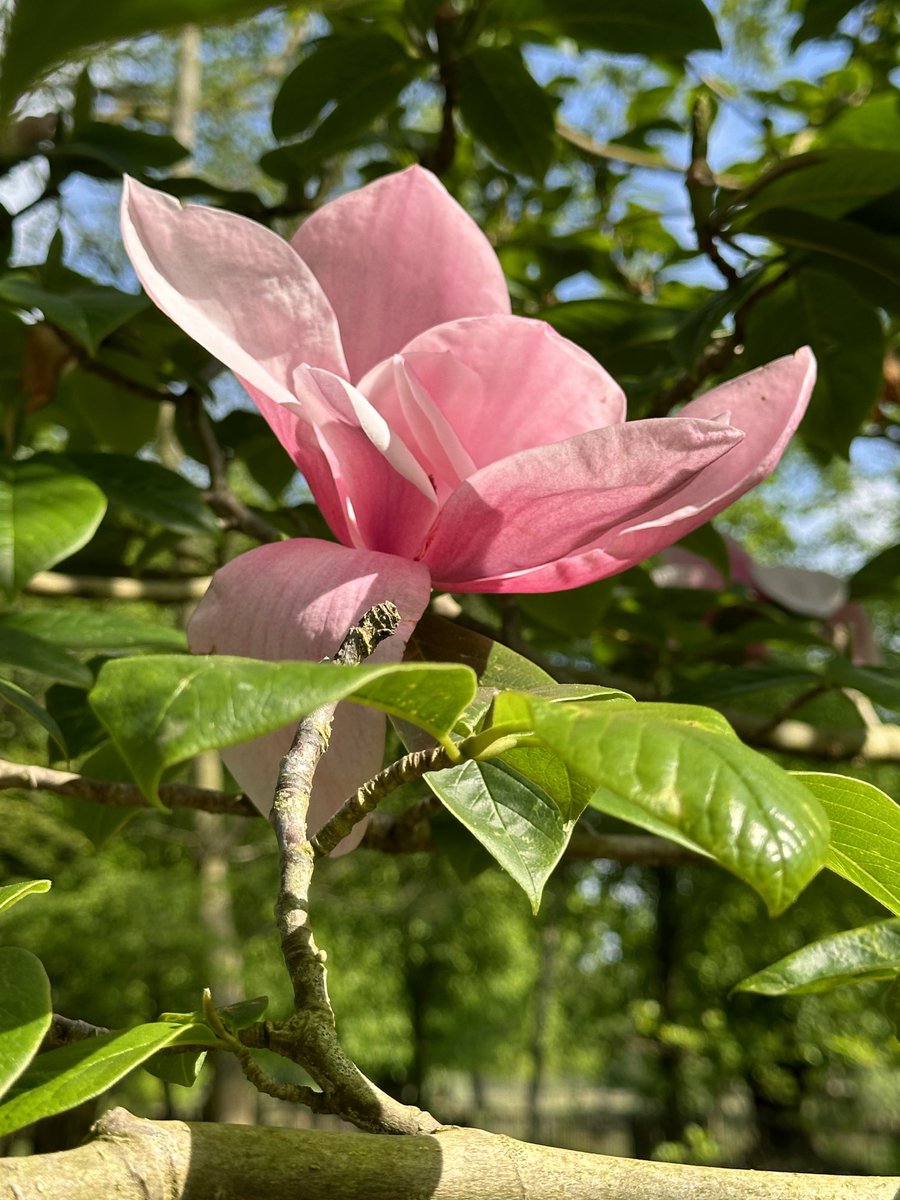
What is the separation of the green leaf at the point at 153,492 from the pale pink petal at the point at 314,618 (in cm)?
36

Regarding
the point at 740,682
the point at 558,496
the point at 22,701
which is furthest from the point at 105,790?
the point at 740,682

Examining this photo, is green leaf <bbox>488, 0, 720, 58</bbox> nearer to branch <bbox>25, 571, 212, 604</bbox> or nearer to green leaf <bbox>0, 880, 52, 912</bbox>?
branch <bbox>25, 571, 212, 604</bbox>

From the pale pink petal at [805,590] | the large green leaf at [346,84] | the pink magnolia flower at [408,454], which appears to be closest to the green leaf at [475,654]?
the pink magnolia flower at [408,454]

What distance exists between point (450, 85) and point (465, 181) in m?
1.00

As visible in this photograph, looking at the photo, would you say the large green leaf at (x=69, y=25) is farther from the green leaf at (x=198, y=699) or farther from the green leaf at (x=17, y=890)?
the green leaf at (x=17, y=890)

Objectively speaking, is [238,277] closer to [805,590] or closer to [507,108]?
[507,108]

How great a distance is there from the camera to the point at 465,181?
191 centimetres

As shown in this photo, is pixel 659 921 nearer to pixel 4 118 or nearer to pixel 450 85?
pixel 450 85

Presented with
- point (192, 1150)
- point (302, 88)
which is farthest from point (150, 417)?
point (192, 1150)

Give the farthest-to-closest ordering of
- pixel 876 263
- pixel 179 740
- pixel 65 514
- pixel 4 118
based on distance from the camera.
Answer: pixel 876 263 → pixel 65 514 → pixel 179 740 → pixel 4 118

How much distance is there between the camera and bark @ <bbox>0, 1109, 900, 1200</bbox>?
0.90ft

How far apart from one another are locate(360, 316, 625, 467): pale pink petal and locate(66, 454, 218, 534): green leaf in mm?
363

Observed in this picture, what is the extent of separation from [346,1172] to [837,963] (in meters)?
0.26

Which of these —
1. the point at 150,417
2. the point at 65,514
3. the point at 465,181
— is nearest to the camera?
the point at 65,514
